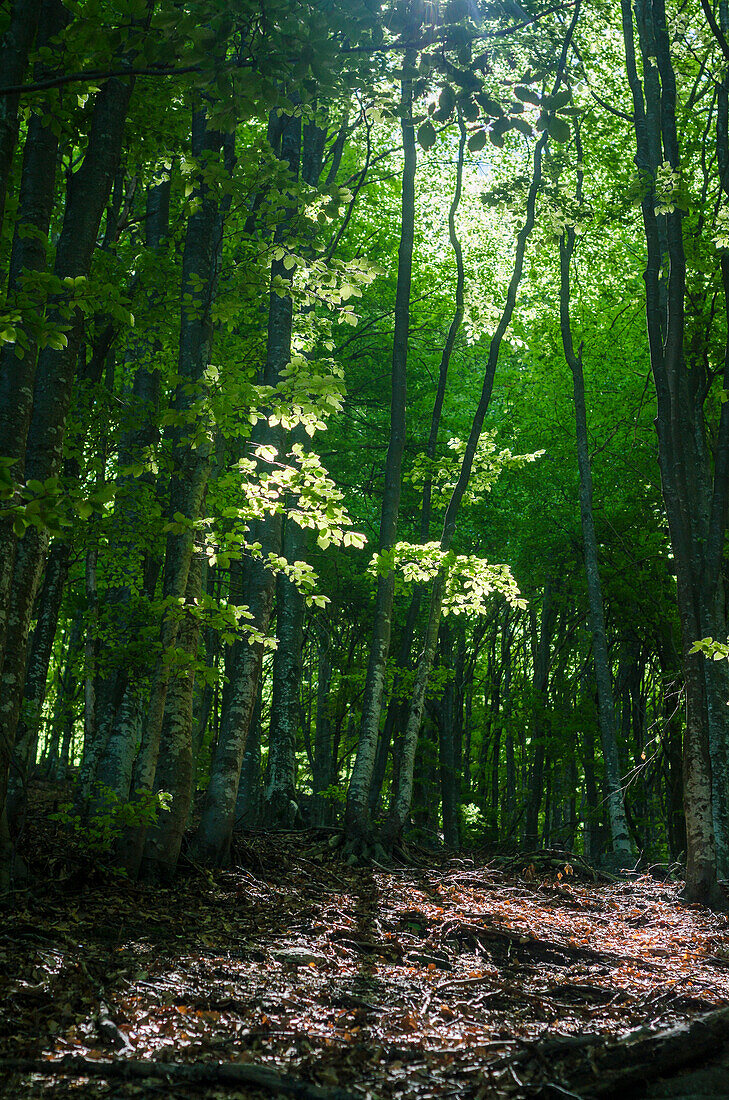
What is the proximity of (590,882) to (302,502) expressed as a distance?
7.41m

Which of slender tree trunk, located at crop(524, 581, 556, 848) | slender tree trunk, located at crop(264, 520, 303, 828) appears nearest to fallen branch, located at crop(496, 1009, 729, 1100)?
slender tree trunk, located at crop(264, 520, 303, 828)

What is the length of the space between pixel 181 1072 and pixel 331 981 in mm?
1727

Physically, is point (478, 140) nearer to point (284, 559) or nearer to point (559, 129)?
point (559, 129)

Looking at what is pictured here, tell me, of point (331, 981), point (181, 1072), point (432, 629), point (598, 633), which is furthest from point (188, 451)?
point (598, 633)

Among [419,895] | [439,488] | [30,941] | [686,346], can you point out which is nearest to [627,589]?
[439,488]

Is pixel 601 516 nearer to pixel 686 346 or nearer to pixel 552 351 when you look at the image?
pixel 552 351

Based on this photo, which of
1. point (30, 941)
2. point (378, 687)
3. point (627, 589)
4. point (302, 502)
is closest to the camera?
point (30, 941)

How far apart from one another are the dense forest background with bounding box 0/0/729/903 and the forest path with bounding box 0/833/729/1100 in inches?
33.8

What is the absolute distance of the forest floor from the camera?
118 inches

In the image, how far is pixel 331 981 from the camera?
176 inches

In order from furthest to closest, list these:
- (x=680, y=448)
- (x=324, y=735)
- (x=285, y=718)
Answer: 1. (x=324, y=735)
2. (x=285, y=718)
3. (x=680, y=448)

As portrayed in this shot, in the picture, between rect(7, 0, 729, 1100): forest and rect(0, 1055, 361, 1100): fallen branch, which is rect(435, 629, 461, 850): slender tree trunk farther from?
rect(0, 1055, 361, 1100): fallen branch

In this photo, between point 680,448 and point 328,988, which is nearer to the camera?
point 328,988

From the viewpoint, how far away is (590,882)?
10.1m
